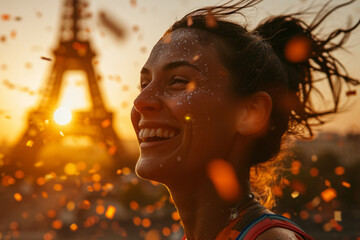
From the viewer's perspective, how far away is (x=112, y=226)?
45.1m

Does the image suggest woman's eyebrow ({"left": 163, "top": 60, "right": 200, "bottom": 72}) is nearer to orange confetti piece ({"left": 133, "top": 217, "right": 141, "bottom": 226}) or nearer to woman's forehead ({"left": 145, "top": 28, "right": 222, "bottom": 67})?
woman's forehead ({"left": 145, "top": 28, "right": 222, "bottom": 67})

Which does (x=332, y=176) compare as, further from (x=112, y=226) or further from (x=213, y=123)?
(x=213, y=123)

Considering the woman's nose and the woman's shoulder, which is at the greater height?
the woman's nose

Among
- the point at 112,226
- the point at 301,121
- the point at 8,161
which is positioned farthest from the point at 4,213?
the point at 301,121

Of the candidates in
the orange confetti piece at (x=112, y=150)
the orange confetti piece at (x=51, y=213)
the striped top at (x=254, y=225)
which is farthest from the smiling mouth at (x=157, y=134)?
the orange confetti piece at (x=51, y=213)

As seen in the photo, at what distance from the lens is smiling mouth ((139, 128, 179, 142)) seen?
2.57 meters

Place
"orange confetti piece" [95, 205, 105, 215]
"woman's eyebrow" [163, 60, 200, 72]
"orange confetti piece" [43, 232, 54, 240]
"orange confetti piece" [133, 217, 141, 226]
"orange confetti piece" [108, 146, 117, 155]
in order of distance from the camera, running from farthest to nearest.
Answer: "orange confetti piece" [95, 205, 105, 215]
"orange confetti piece" [133, 217, 141, 226]
"orange confetti piece" [43, 232, 54, 240]
"orange confetti piece" [108, 146, 117, 155]
"woman's eyebrow" [163, 60, 200, 72]

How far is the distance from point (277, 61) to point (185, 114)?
2.75 ft

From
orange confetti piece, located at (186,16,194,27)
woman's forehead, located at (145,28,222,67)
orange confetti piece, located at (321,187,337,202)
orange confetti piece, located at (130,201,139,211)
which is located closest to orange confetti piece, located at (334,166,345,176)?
orange confetti piece, located at (321,187,337,202)

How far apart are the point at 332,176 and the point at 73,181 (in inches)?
1802

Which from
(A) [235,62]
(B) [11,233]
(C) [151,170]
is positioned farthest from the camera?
(B) [11,233]

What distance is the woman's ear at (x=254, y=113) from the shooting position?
8.70 feet

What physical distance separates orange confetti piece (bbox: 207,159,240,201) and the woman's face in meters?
0.06

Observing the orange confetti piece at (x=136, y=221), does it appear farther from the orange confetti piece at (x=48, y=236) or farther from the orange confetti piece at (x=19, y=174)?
the orange confetti piece at (x=19, y=174)
